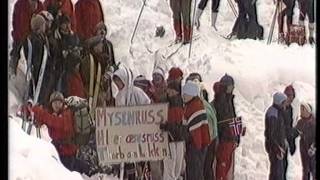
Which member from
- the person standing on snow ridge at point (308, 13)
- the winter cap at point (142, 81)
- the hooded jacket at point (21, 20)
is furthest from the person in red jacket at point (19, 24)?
the person standing on snow ridge at point (308, 13)

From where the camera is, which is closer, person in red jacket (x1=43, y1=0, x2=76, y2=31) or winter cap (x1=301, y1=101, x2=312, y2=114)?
person in red jacket (x1=43, y1=0, x2=76, y2=31)

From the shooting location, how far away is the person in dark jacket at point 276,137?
1.45 m

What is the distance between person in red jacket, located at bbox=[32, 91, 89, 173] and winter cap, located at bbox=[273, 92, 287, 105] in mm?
420

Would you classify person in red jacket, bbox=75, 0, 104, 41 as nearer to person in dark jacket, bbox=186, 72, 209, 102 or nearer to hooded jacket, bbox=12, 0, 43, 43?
hooded jacket, bbox=12, 0, 43, 43

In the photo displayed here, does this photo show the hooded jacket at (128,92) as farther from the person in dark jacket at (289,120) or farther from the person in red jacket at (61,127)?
the person in dark jacket at (289,120)

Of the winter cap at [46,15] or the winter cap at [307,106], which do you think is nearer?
the winter cap at [46,15]

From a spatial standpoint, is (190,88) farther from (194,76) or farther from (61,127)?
(61,127)

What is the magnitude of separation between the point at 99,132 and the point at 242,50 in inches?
13.5

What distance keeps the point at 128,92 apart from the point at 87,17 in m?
0.17

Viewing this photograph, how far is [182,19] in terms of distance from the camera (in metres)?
1.42

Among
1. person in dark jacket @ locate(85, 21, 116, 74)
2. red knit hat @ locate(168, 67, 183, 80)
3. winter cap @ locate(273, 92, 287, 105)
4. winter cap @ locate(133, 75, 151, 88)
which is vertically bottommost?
winter cap @ locate(273, 92, 287, 105)

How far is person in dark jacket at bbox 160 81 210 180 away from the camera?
1414 mm

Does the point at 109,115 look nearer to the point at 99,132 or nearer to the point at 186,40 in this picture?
the point at 99,132

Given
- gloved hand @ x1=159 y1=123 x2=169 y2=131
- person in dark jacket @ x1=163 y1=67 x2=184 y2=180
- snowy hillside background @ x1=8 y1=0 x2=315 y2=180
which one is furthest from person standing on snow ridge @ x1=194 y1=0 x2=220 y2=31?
gloved hand @ x1=159 y1=123 x2=169 y2=131
